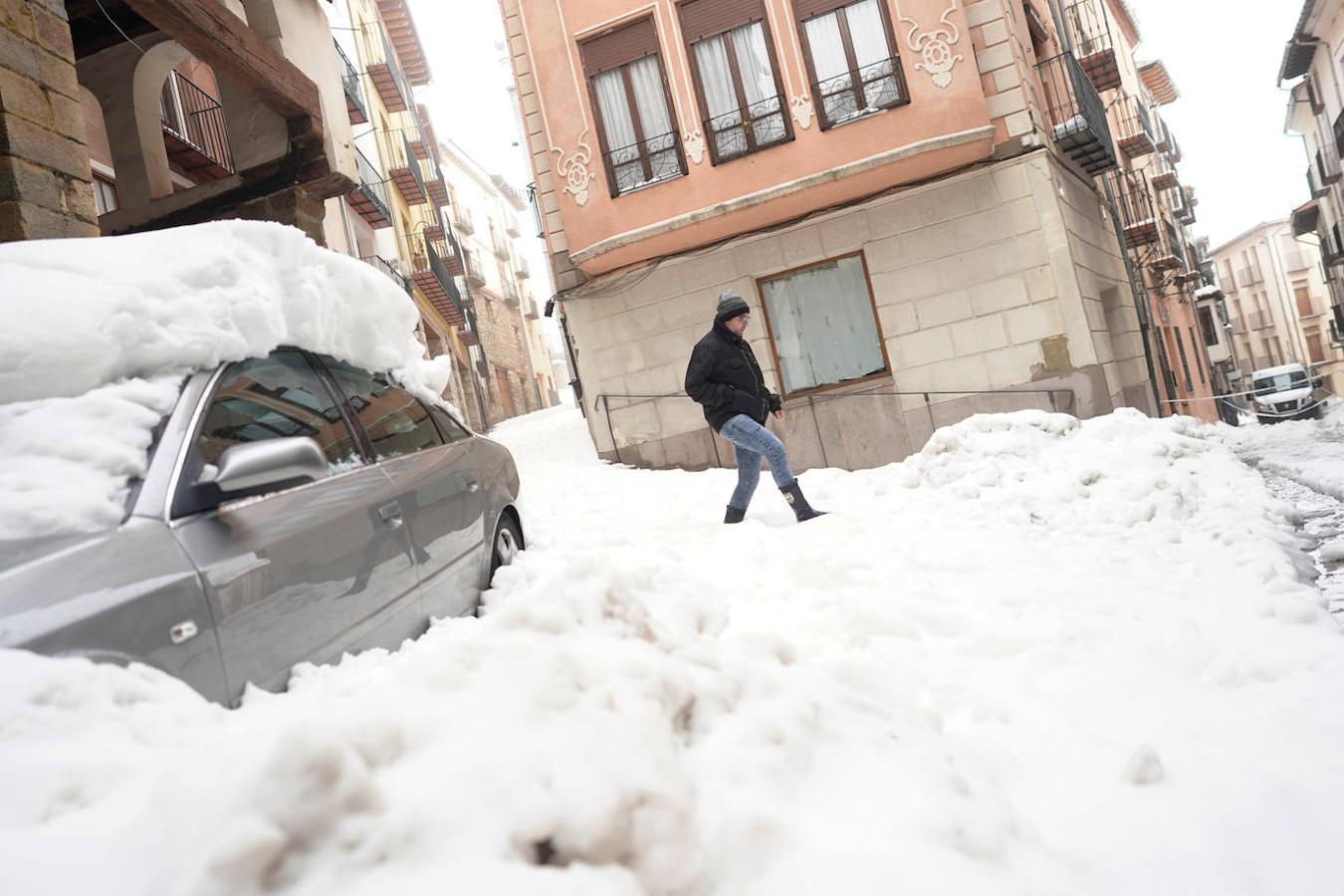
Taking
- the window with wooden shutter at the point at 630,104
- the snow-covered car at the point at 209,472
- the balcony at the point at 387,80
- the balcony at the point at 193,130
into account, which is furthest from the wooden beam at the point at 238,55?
the balcony at the point at 387,80

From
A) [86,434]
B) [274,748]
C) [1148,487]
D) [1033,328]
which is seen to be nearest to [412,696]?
[274,748]

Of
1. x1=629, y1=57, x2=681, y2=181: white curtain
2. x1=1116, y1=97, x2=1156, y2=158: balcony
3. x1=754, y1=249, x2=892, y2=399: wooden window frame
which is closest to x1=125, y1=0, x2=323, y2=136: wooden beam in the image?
x1=629, y1=57, x2=681, y2=181: white curtain

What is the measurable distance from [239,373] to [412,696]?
1621mm

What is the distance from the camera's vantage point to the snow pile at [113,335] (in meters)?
2.49

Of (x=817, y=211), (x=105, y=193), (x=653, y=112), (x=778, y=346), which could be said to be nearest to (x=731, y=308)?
(x=817, y=211)

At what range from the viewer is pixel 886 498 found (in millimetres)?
7527

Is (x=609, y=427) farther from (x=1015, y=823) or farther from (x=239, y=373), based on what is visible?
(x=1015, y=823)

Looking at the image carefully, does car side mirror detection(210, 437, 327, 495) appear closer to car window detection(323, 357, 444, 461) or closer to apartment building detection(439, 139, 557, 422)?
car window detection(323, 357, 444, 461)

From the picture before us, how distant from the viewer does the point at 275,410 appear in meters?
3.26

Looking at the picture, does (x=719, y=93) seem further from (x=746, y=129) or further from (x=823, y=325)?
(x=823, y=325)

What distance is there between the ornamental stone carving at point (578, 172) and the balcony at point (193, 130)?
14.8 feet

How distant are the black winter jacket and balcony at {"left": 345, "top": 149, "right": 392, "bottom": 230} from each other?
1507 centimetres

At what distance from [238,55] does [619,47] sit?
271 inches

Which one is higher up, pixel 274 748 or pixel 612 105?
pixel 612 105
